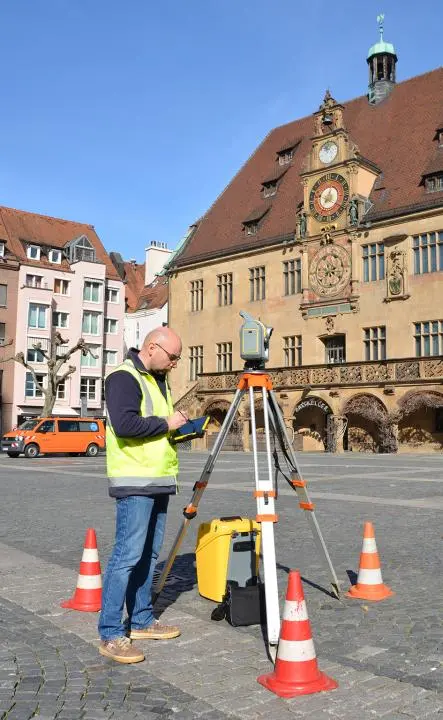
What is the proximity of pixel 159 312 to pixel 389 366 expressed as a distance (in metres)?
30.2

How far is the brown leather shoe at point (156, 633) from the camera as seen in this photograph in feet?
16.3

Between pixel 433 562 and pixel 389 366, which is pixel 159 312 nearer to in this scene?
pixel 389 366

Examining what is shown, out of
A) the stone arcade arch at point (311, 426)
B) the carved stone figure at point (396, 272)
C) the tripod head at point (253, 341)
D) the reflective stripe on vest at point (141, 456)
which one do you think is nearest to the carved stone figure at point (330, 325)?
the carved stone figure at point (396, 272)

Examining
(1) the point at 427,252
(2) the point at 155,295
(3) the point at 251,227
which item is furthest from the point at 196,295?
(2) the point at 155,295

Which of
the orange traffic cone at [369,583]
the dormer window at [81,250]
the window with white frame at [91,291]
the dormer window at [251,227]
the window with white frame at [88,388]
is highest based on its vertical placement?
the dormer window at [81,250]

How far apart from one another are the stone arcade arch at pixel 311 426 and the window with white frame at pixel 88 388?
890 inches

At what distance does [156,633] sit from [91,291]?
5437cm

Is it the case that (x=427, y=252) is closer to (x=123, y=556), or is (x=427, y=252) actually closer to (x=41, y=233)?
(x=123, y=556)

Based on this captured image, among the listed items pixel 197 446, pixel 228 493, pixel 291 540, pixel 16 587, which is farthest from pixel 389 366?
pixel 16 587

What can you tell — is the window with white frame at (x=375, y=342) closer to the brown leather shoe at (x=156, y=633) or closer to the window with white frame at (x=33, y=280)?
the window with white frame at (x=33, y=280)

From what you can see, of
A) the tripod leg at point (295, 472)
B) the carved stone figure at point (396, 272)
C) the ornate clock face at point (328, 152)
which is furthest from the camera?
the ornate clock face at point (328, 152)

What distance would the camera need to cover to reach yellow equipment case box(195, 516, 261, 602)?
564 cm

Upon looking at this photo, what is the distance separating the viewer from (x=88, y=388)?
186 feet

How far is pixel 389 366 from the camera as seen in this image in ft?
111
